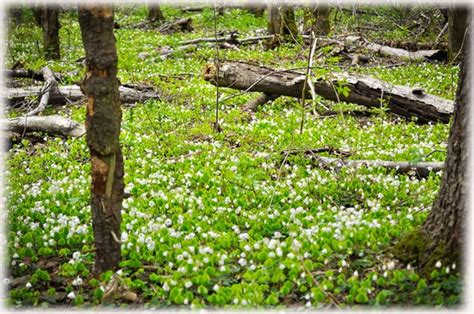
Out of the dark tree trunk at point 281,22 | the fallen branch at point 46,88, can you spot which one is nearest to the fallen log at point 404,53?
the dark tree trunk at point 281,22

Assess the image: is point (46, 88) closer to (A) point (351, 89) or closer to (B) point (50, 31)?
(B) point (50, 31)

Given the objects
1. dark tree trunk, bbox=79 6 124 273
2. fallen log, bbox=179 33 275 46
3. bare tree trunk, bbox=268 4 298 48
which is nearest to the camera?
dark tree trunk, bbox=79 6 124 273

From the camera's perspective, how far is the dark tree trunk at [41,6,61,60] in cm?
1730

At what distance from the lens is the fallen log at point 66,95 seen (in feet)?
42.3

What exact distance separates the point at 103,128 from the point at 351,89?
274 inches

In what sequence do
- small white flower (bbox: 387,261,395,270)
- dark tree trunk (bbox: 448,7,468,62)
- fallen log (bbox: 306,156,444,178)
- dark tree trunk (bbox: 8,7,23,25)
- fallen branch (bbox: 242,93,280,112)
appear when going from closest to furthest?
1. small white flower (bbox: 387,261,395,270)
2. fallen log (bbox: 306,156,444,178)
3. fallen branch (bbox: 242,93,280,112)
4. dark tree trunk (bbox: 448,7,468,62)
5. dark tree trunk (bbox: 8,7,23,25)

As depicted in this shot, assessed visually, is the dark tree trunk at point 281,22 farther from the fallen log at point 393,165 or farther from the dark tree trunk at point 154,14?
the fallen log at point 393,165

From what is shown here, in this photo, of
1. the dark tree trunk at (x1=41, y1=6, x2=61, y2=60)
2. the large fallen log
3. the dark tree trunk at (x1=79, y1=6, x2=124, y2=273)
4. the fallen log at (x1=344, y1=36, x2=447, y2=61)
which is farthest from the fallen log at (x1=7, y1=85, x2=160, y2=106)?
the fallen log at (x1=344, y1=36, x2=447, y2=61)

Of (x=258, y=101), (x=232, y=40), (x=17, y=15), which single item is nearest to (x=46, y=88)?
(x=258, y=101)

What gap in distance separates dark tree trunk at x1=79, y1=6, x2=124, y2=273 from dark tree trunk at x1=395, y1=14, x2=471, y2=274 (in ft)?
9.71

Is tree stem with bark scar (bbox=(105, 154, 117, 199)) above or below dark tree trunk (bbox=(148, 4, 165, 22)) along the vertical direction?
below

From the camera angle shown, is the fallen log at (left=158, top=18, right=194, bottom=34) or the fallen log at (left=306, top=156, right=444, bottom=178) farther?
the fallen log at (left=158, top=18, right=194, bottom=34)

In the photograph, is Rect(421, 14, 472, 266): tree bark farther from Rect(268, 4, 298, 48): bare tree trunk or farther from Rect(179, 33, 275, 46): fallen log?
Rect(179, 33, 275, 46): fallen log

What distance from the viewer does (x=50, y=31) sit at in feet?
58.6
